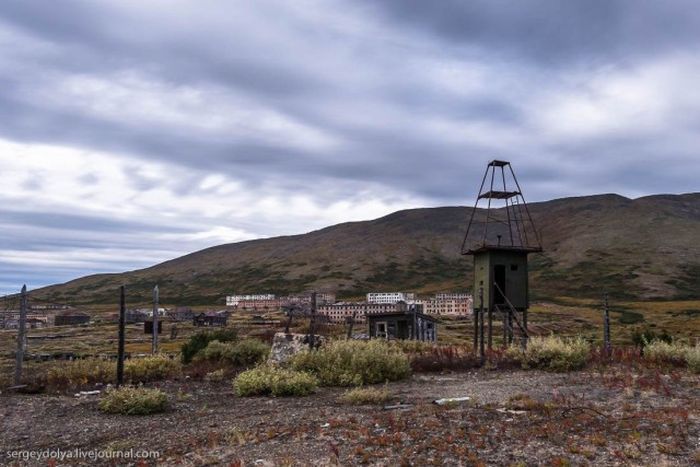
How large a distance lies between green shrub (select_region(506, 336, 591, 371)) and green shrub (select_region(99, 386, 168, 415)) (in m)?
11.0

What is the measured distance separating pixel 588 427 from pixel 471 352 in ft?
39.4

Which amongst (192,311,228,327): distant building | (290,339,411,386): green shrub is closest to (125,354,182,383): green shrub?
(290,339,411,386): green shrub

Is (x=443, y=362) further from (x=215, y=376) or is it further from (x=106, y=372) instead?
(x=106, y=372)

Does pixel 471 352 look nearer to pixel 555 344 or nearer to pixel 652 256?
pixel 555 344

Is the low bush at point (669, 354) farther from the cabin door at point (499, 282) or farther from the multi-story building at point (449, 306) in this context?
the multi-story building at point (449, 306)

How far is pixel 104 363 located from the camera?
18.6 m

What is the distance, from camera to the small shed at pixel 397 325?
3494 centimetres

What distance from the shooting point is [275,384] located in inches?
558

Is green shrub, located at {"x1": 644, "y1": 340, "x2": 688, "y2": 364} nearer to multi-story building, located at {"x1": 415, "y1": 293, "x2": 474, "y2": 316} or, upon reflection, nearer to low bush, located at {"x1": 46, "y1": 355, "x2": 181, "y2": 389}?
low bush, located at {"x1": 46, "y1": 355, "x2": 181, "y2": 389}

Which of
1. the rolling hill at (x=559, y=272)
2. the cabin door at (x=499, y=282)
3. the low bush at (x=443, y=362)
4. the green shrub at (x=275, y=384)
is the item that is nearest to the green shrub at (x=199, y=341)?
the green shrub at (x=275, y=384)

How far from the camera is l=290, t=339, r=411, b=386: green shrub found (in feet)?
52.6

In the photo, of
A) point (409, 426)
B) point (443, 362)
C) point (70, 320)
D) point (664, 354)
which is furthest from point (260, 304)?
→ point (409, 426)

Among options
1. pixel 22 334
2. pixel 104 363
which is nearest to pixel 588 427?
pixel 22 334

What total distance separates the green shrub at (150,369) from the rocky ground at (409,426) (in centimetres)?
312
